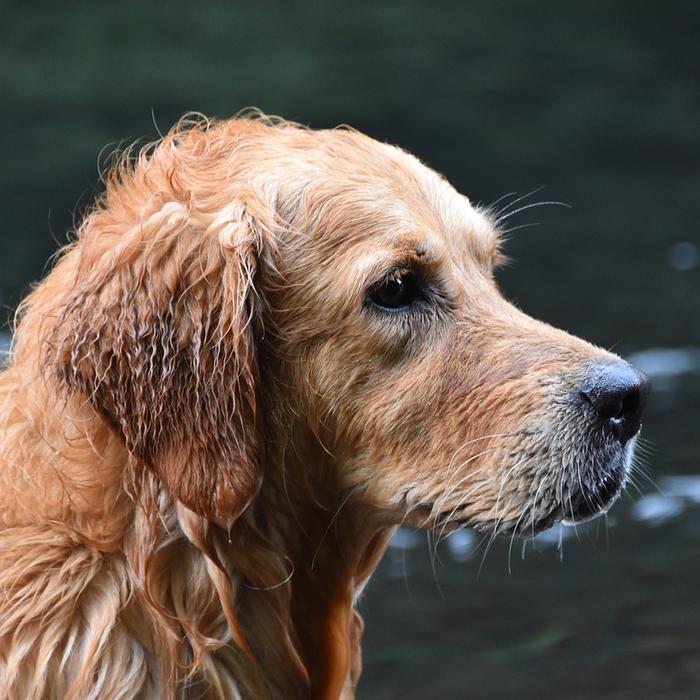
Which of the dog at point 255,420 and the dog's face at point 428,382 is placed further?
the dog's face at point 428,382

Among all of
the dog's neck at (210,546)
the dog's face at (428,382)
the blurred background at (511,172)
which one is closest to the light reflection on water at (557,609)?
the blurred background at (511,172)

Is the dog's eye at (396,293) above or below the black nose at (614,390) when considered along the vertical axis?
above

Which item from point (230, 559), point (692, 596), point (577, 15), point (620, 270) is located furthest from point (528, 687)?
point (577, 15)

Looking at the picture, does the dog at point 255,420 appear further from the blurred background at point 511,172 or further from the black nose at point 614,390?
the blurred background at point 511,172

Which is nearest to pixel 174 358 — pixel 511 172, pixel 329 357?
pixel 329 357

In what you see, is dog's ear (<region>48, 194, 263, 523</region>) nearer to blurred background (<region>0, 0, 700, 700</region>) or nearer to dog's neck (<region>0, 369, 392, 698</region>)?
dog's neck (<region>0, 369, 392, 698</region>)

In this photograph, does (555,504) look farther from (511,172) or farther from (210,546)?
(511,172)

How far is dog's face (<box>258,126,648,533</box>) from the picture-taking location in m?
4.43

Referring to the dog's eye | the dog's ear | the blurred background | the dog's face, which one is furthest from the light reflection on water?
the dog's ear

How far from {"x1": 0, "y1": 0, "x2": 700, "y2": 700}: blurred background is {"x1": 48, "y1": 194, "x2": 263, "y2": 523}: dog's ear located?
1243 mm

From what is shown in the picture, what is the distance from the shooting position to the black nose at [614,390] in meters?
4.40

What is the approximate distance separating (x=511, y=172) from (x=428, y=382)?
982 centimetres

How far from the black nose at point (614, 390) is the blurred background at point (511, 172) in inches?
25.8

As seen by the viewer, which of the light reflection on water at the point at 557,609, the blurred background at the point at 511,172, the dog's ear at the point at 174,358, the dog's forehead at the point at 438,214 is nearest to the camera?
the dog's ear at the point at 174,358
